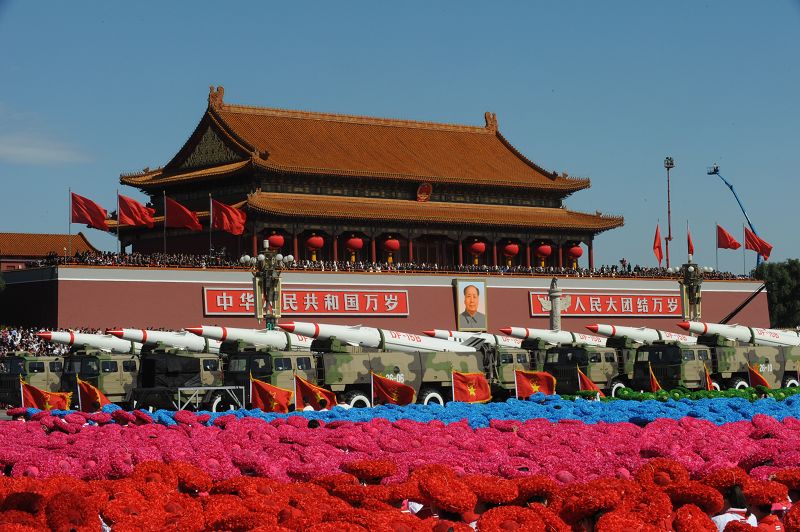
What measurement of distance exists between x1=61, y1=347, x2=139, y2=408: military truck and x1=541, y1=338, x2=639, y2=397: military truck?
13454mm

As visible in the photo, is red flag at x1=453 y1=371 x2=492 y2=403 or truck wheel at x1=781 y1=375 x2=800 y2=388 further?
truck wheel at x1=781 y1=375 x2=800 y2=388

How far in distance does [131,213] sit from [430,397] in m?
23.8

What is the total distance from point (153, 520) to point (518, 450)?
7.03 meters

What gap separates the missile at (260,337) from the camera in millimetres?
38219

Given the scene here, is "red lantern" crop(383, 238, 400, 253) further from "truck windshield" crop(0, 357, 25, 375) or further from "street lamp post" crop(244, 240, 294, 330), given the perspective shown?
"truck windshield" crop(0, 357, 25, 375)

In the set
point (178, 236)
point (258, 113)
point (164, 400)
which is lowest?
point (164, 400)

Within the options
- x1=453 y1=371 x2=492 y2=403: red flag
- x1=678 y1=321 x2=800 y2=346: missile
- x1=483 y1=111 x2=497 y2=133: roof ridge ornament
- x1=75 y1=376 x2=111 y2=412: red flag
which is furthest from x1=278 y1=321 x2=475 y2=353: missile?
x1=483 y1=111 x2=497 y2=133: roof ridge ornament

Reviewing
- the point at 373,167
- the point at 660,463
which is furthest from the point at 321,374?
the point at 373,167

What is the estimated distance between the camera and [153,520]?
11.4 metres

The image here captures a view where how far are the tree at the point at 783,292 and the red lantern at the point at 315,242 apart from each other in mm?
37292

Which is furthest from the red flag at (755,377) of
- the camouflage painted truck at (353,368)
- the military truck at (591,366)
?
the camouflage painted truck at (353,368)

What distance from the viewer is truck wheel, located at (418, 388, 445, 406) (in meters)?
36.2

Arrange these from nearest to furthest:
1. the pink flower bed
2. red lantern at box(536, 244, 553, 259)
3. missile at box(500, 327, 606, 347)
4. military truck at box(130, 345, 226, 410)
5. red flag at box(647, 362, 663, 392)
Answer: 1. the pink flower bed
2. military truck at box(130, 345, 226, 410)
3. red flag at box(647, 362, 663, 392)
4. missile at box(500, 327, 606, 347)
5. red lantern at box(536, 244, 553, 259)

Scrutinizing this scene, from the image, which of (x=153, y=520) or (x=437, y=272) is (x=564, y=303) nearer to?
(x=437, y=272)
